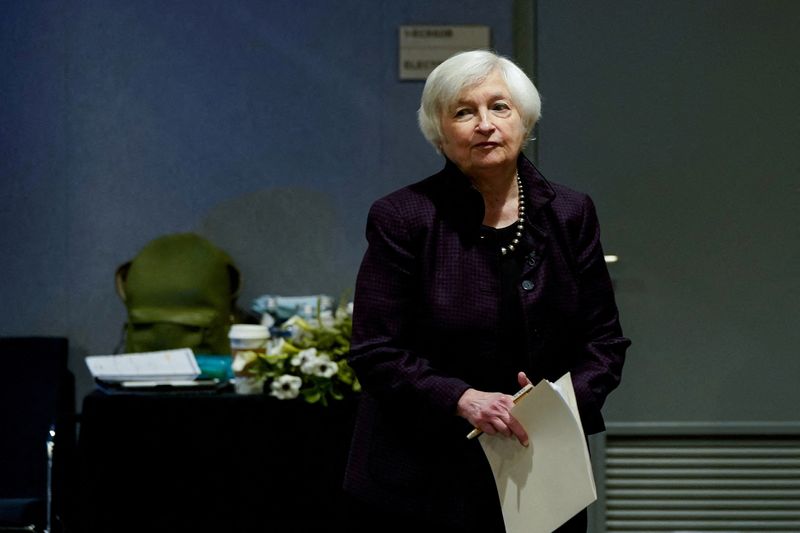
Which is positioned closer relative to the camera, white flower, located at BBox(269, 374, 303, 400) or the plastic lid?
white flower, located at BBox(269, 374, 303, 400)

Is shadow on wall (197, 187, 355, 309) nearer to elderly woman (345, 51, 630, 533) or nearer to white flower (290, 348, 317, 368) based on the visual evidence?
white flower (290, 348, 317, 368)

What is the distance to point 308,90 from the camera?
14.1 feet

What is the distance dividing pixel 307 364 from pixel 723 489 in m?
1.54

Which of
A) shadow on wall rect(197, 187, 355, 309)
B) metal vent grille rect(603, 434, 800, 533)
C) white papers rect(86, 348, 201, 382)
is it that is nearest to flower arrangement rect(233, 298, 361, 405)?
white papers rect(86, 348, 201, 382)

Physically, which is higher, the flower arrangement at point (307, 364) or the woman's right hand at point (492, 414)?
the woman's right hand at point (492, 414)

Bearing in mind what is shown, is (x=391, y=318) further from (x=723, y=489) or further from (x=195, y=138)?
(x=195, y=138)

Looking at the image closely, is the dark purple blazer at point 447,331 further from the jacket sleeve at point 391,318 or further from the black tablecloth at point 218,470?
the black tablecloth at point 218,470

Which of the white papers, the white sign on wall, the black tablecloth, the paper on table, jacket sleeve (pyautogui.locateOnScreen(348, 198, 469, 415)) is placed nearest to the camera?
the paper on table

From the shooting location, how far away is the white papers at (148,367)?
3.41m

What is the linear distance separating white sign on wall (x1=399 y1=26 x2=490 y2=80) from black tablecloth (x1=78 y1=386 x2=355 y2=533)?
1.67 meters

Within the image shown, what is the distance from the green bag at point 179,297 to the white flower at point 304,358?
75 centimetres

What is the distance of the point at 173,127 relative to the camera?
4.30 m

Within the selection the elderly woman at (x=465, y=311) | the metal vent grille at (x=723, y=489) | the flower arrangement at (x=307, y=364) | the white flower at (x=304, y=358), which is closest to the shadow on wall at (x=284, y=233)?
the flower arrangement at (x=307, y=364)

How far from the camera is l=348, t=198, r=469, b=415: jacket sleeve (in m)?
1.75
